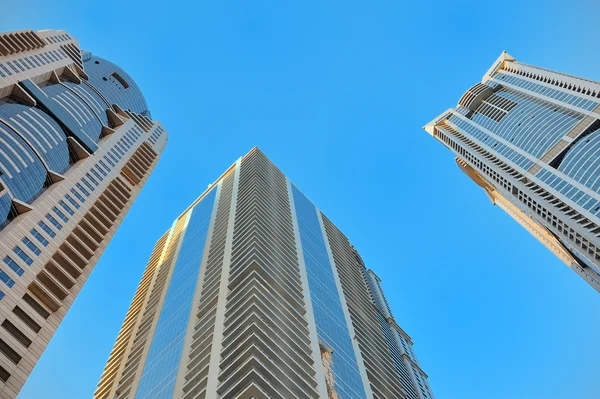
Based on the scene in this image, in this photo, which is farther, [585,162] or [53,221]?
[585,162]

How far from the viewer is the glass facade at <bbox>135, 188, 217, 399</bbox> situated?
64000 millimetres

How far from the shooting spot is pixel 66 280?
267 ft

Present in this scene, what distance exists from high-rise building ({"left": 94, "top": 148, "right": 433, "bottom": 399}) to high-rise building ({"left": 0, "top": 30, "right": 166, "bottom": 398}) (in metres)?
14.6

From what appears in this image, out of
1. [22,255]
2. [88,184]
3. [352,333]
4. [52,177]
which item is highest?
[88,184]

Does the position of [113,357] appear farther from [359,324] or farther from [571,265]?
[571,265]

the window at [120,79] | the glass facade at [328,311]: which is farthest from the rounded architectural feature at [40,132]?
the window at [120,79]

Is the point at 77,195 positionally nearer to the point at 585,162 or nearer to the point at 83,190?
the point at 83,190

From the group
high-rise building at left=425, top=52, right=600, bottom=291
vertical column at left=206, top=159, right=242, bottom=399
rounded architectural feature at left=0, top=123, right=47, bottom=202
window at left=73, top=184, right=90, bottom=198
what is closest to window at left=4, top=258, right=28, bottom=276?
rounded architectural feature at left=0, top=123, right=47, bottom=202

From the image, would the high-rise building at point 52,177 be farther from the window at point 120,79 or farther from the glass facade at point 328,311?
the glass facade at point 328,311

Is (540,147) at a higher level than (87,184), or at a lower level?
higher

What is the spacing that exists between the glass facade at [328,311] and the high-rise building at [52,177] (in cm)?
3729

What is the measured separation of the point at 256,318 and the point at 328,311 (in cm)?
2031

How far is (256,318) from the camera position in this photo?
6175 cm

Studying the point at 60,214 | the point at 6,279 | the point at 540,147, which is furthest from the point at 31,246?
the point at 540,147
